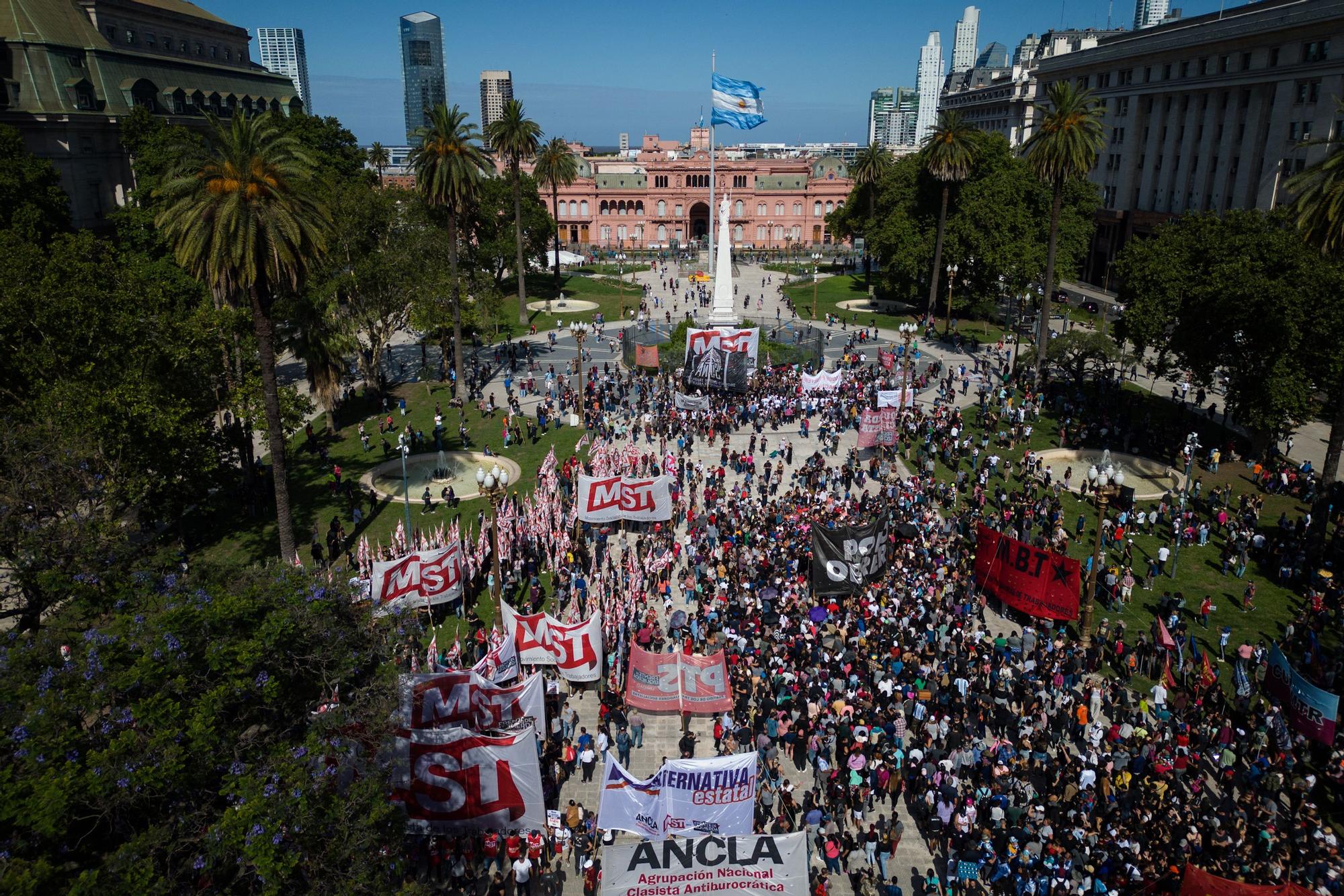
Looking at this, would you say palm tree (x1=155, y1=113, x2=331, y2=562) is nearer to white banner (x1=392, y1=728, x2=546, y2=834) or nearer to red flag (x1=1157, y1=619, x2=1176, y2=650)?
white banner (x1=392, y1=728, x2=546, y2=834)

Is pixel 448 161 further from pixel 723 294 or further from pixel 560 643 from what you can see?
pixel 560 643

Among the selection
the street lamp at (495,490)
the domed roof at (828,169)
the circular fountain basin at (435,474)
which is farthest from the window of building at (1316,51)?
the domed roof at (828,169)

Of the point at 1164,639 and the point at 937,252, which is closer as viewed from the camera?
the point at 1164,639

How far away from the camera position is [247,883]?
1231 centimetres

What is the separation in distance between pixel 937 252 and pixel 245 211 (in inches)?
2043

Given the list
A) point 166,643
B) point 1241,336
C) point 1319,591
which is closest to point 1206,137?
point 1241,336

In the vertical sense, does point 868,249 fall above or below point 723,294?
above

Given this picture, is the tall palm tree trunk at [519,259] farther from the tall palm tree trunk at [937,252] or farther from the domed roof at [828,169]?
the domed roof at [828,169]

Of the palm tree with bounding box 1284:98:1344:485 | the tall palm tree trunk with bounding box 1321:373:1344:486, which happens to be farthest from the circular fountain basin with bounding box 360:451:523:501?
the tall palm tree trunk with bounding box 1321:373:1344:486

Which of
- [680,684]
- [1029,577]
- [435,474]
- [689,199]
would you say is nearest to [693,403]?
[435,474]

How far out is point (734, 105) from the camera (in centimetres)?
5288

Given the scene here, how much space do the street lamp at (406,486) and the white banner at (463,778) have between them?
39.8 ft

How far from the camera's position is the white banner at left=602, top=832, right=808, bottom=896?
13.7 meters

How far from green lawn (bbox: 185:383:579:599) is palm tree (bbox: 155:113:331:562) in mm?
10837
